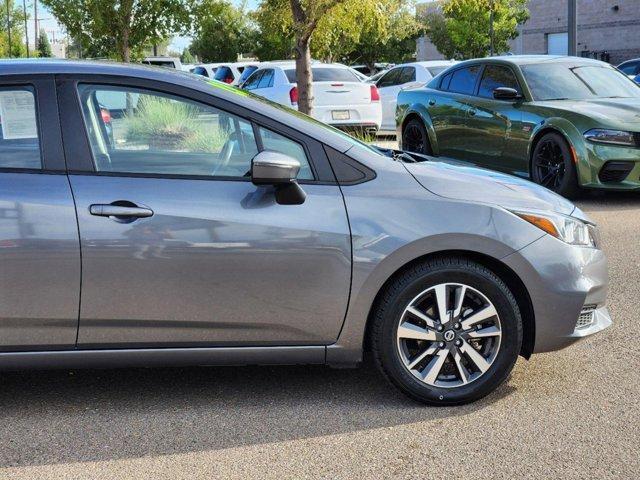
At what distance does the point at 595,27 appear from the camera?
182 feet

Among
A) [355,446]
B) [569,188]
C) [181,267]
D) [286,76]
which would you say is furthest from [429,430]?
[286,76]

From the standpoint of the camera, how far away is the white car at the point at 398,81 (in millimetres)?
18391

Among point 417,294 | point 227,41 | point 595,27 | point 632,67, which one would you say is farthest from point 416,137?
point 227,41

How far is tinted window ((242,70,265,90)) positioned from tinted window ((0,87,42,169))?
14820 mm

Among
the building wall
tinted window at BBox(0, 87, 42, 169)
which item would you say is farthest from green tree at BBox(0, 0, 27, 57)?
tinted window at BBox(0, 87, 42, 169)

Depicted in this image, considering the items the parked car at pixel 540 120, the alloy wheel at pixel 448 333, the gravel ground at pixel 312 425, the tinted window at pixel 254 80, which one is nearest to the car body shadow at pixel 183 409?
the gravel ground at pixel 312 425

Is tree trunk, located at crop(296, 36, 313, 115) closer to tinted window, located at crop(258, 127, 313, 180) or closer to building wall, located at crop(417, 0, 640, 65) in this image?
tinted window, located at crop(258, 127, 313, 180)

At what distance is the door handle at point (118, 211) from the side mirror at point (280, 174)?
19.5 inches

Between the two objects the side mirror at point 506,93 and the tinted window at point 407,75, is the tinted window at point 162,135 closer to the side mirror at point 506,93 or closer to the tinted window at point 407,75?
the side mirror at point 506,93

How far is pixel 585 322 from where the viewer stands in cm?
435

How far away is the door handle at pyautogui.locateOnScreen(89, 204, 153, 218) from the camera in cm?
390

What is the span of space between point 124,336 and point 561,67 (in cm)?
828

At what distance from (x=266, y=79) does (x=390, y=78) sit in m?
2.73

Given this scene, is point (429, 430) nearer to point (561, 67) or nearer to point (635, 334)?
point (635, 334)
